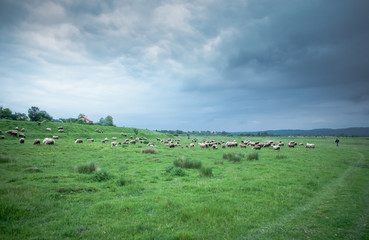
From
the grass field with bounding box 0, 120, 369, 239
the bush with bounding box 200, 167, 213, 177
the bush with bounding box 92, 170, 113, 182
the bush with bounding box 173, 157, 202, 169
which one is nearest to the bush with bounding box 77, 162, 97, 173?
the grass field with bounding box 0, 120, 369, 239

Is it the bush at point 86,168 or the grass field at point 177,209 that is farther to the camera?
the bush at point 86,168

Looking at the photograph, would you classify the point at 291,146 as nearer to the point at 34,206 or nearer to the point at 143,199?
the point at 143,199

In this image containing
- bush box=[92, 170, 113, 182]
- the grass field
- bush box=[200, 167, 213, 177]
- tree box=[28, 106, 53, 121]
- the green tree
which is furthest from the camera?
tree box=[28, 106, 53, 121]

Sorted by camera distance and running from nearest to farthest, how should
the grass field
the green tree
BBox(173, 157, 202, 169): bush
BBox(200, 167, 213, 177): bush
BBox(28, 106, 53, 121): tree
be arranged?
the grass field < BBox(200, 167, 213, 177): bush < BBox(173, 157, 202, 169): bush < the green tree < BBox(28, 106, 53, 121): tree

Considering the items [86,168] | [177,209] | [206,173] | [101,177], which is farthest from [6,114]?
[177,209]

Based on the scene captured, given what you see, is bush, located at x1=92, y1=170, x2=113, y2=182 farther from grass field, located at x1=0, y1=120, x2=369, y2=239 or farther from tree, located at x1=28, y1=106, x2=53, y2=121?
tree, located at x1=28, y1=106, x2=53, y2=121

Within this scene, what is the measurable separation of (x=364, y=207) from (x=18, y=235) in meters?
14.9

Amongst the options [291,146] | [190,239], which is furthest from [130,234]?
[291,146]

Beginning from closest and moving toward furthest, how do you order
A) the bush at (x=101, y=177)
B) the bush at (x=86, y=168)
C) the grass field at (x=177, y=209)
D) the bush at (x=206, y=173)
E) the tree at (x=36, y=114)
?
the grass field at (x=177, y=209), the bush at (x=101, y=177), the bush at (x=86, y=168), the bush at (x=206, y=173), the tree at (x=36, y=114)

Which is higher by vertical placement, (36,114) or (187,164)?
(36,114)

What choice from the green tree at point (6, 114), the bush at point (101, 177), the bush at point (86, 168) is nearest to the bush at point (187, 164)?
the bush at point (101, 177)

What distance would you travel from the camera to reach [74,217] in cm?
706

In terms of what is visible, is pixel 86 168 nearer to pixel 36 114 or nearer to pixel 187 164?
pixel 187 164

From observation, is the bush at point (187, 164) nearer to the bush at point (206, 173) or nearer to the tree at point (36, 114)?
the bush at point (206, 173)
